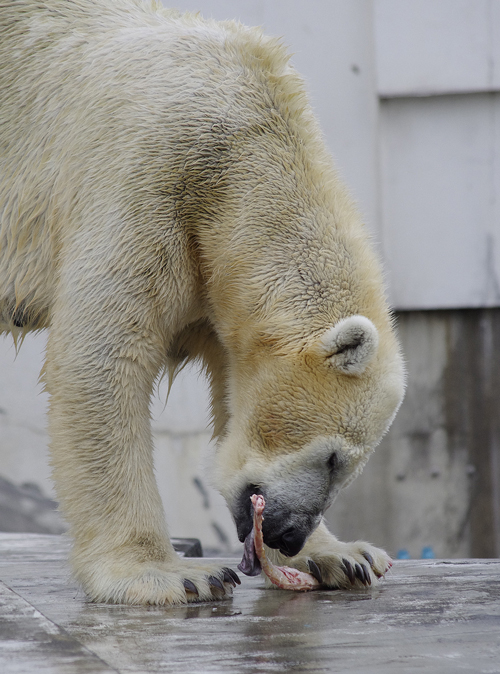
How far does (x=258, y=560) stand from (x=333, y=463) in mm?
420

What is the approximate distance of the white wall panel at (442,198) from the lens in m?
7.09

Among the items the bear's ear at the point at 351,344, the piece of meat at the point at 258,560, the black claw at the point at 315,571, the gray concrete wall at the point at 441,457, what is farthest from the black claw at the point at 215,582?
the gray concrete wall at the point at 441,457

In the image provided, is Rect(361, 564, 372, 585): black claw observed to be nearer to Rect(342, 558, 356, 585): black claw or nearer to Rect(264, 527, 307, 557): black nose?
Rect(342, 558, 356, 585): black claw

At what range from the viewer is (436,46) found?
275 inches

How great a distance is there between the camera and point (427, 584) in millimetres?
3137

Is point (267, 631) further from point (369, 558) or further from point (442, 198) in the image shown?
point (442, 198)

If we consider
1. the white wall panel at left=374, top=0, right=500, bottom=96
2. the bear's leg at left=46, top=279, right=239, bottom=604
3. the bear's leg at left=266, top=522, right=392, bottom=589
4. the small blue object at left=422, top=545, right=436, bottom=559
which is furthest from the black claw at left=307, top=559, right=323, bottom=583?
the white wall panel at left=374, top=0, right=500, bottom=96

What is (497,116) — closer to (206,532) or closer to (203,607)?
(206,532)

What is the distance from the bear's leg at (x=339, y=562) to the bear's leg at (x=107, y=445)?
42cm

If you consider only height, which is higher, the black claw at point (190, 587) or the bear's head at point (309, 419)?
the bear's head at point (309, 419)

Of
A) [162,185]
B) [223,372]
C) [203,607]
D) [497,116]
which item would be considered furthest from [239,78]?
[497,116]

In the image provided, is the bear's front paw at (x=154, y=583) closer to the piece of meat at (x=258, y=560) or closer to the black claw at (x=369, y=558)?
the piece of meat at (x=258, y=560)

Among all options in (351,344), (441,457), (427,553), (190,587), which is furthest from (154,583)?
(441,457)

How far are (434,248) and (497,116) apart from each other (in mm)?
1193
